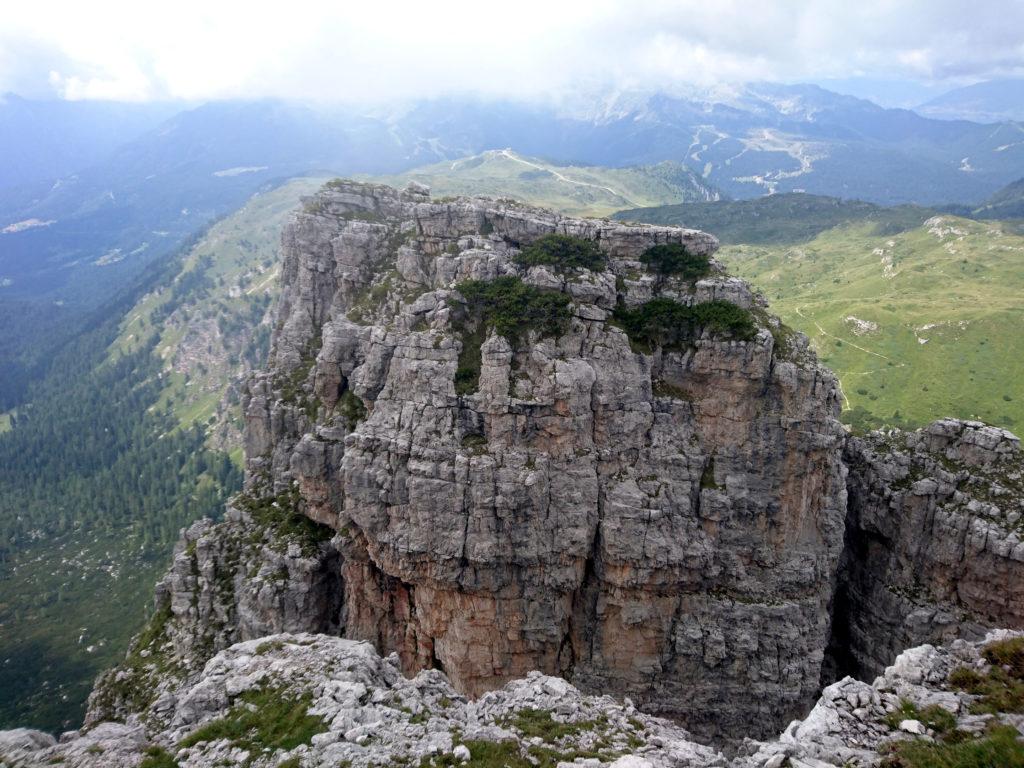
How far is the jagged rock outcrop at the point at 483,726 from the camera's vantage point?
1959 centimetres

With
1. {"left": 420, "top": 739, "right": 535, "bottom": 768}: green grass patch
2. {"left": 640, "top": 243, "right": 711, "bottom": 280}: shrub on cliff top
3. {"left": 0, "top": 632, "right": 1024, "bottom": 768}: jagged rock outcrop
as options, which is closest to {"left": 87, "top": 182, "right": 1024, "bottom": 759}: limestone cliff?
{"left": 640, "top": 243, "right": 711, "bottom": 280}: shrub on cliff top

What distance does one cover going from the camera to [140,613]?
10656 centimetres

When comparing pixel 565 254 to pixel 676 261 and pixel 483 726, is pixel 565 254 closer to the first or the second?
pixel 676 261

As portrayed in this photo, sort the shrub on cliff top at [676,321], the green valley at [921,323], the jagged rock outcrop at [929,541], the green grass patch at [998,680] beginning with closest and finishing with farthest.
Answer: the green grass patch at [998,680], the jagged rock outcrop at [929,541], the shrub on cliff top at [676,321], the green valley at [921,323]

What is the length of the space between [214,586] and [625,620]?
1444 inches

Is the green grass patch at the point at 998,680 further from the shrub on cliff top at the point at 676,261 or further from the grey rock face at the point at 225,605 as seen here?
the grey rock face at the point at 225,605

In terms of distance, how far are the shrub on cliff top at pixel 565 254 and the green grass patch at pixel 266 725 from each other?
3564 centimetres

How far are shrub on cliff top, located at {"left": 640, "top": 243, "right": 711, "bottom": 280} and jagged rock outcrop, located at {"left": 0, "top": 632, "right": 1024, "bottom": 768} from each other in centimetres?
3167

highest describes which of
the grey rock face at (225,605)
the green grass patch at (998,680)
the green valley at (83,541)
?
the green grass patch at (998,680)

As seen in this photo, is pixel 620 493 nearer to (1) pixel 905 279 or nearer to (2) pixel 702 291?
(2) pixel 702 291

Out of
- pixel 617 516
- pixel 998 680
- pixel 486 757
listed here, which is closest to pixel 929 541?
pixel 617 516

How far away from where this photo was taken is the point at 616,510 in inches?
1658

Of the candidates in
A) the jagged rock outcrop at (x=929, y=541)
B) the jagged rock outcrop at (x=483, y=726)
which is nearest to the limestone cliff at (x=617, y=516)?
the jagged rock outcrop at (x=929, y=541)

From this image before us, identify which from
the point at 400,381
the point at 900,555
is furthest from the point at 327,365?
the point at 900,555
